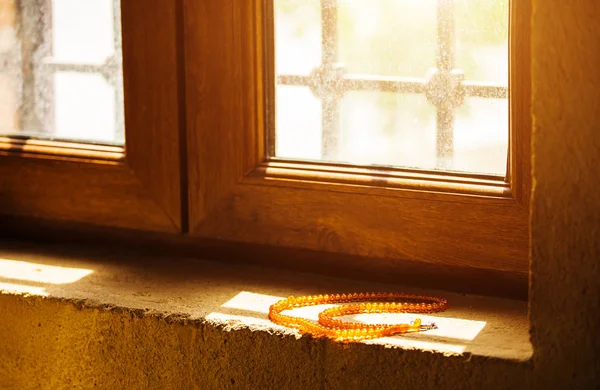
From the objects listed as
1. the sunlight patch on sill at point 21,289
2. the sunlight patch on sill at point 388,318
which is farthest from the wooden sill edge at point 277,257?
the sunlight patch on sill at point 21,289

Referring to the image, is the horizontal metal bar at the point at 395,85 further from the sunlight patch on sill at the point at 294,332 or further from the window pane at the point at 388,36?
the sunlight patch on sill at the point at 294,332

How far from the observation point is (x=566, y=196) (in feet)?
4.13

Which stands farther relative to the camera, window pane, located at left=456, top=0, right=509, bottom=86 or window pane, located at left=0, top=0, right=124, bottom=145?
window pane, located at left=0, top=0, right=124, bottom=145

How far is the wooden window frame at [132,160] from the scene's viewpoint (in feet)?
5.62

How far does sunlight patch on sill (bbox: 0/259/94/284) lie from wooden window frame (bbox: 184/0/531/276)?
0.65ft

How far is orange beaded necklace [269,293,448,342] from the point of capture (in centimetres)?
141

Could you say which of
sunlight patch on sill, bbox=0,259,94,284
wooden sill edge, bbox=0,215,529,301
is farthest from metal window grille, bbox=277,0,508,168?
sunlight patch on sill, bbox=0,259,94,284

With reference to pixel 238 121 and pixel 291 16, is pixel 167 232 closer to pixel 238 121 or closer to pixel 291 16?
pixel 238 121

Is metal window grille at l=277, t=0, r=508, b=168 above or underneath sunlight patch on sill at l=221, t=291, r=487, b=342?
above

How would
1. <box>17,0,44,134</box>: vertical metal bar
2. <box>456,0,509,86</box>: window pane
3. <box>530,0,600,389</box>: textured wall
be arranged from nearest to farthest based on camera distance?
<box>530,0,600,389</box>: textured wall
<box>456,0,509,86</box>: window pane
<box>17,0,44,134</box>: vertical metal bar

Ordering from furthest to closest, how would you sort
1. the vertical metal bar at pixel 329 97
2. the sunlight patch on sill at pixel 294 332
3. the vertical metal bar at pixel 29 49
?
the vertical metal bar at pixel 29 49, the vertical metal bar at pixel 329 97, the sunlight patch on sill at pixel 294 332

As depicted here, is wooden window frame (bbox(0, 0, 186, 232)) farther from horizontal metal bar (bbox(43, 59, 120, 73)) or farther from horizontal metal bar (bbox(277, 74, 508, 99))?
horizontal metal bar (bbox(277, 74, 508, 99))

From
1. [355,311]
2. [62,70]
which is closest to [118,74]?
[62,70]

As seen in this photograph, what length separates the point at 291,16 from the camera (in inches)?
64.0
